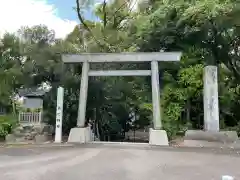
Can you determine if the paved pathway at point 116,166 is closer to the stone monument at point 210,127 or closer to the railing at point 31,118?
the stone monument at point 210,127

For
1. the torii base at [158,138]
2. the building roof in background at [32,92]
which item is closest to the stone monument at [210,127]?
the torii base at [158,138]

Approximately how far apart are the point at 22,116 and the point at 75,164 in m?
7.89

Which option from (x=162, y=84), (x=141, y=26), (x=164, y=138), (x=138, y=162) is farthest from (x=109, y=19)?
(x=138, y=162)

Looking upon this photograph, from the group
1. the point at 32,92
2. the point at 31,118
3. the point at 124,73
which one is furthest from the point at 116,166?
the point at 32,92

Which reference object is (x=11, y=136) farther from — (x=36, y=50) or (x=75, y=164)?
(x=75, y=164)

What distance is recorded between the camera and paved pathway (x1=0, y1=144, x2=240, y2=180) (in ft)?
19.5

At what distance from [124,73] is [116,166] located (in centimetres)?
689

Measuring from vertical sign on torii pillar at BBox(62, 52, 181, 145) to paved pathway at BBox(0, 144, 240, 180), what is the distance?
10.7 feet

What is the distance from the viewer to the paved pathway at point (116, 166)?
5941mm

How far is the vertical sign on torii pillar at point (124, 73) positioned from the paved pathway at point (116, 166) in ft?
10.7

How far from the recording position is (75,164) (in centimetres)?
733

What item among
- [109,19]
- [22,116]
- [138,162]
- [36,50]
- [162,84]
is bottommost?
[138,162]

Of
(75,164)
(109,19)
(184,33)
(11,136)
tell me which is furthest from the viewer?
(109,19)

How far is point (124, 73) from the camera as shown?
13.5 metres
